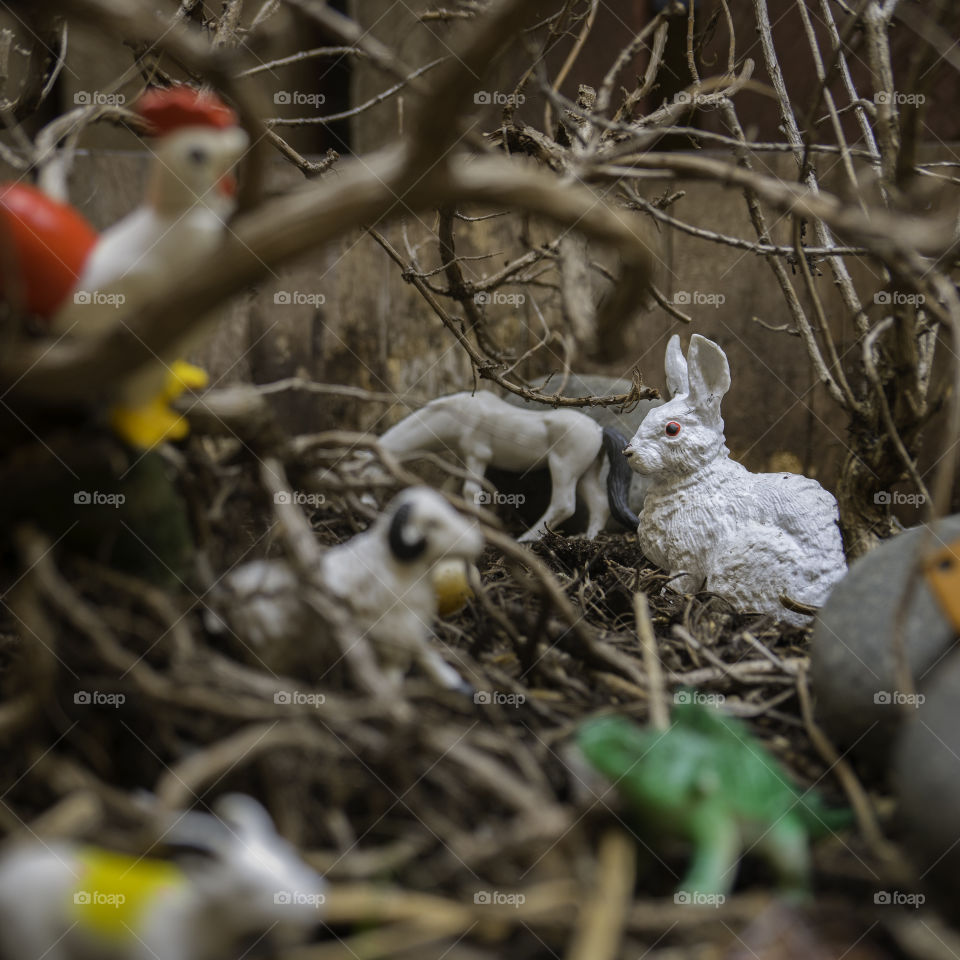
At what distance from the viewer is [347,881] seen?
0.83 metres

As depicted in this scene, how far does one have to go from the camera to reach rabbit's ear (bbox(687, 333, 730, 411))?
6.81 ft

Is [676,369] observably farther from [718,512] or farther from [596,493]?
[596,493]

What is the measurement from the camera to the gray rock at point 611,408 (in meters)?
2.71

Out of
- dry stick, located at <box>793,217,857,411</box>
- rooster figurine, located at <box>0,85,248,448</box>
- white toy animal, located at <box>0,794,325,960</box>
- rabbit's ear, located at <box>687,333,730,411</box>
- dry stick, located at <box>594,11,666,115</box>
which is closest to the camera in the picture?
white toy animal, located at <box>0,794,325,960</box>

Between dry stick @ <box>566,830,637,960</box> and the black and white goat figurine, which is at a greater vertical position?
the black and white goat figurine

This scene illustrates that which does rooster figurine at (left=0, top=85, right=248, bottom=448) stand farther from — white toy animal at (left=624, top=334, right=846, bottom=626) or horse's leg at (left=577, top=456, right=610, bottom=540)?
horse's leg at (left=577, top=456, right=610, bottom=540)

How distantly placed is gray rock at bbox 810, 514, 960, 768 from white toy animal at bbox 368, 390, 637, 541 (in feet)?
4.51

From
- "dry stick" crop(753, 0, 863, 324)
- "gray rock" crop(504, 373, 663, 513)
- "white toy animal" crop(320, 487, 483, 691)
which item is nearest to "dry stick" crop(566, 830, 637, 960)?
"white toy animal" crop(320, 487, 483, 691)

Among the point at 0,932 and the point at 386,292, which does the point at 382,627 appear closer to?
the point at 0,932

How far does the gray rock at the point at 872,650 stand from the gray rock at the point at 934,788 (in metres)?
0.11

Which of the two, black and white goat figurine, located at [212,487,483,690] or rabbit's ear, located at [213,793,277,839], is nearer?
rabbit's ear, located at [213,793,277,839]

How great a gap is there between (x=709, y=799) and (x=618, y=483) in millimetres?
1792

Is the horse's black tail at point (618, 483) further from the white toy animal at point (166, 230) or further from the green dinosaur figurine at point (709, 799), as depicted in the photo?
the white toy animal at point (166, 230)

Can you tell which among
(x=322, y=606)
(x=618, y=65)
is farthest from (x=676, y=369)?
(x=322, y=606)
